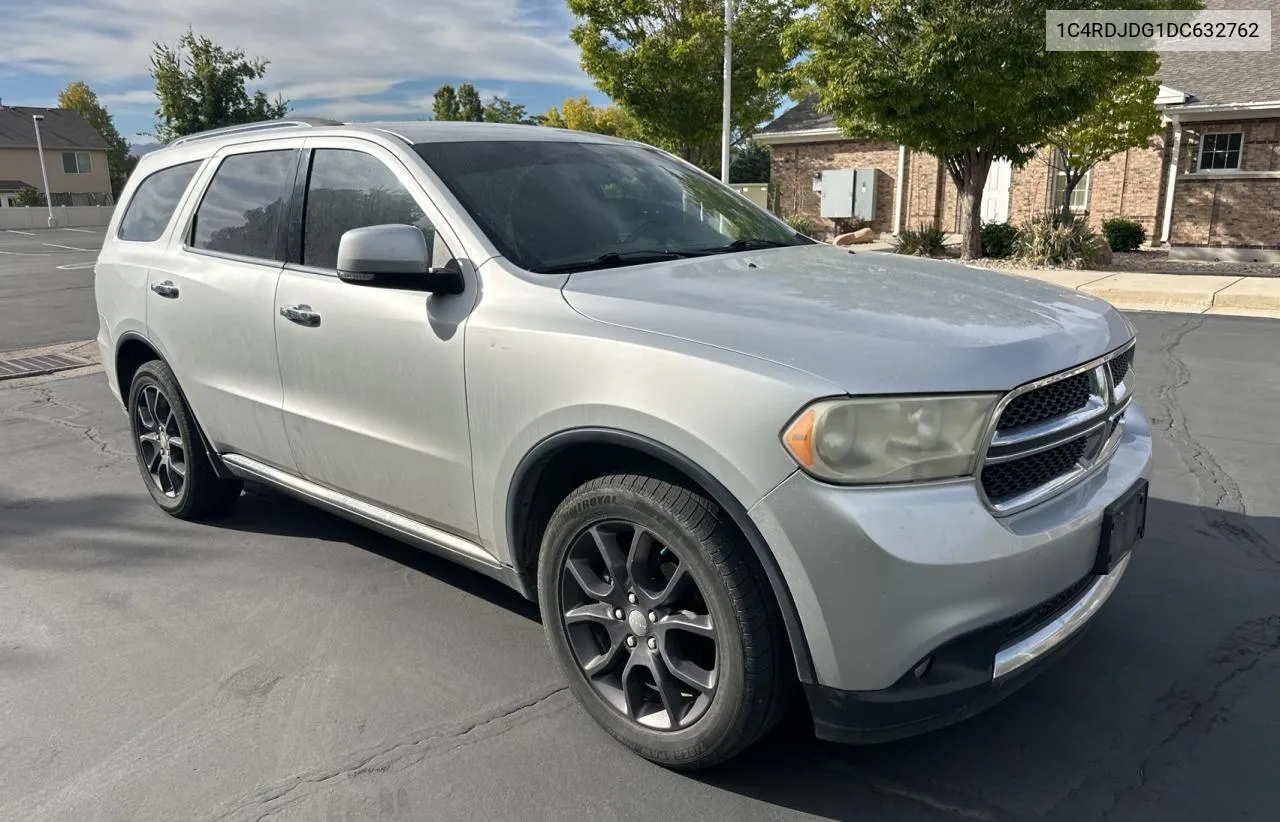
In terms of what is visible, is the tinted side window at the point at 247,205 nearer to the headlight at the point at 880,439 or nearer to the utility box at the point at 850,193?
the headlight at the point at 880,439

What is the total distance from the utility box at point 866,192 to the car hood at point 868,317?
22600 mm

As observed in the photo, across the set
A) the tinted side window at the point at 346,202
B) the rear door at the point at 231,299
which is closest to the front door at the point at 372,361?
the tinted side window at the point at 346,202

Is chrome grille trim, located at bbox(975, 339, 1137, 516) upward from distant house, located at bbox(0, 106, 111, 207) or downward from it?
downward

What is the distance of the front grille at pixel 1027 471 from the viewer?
7.41 ft

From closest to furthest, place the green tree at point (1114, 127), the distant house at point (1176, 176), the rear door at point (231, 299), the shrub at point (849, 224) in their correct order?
1. the rear door at point (231, 299)
2. the green tree at point (1114, 127)
3. the distant house at point (1176, 176)
4. the shrub at point (849, 224)

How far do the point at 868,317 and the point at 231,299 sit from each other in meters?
2.62

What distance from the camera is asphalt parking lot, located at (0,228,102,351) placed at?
429 inches

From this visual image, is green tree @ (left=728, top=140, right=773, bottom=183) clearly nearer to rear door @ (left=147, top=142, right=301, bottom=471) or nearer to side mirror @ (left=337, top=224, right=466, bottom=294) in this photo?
rear door @ (left=147, top=142, right=301, bottom=471)

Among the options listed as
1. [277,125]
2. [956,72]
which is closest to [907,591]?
[277,125]

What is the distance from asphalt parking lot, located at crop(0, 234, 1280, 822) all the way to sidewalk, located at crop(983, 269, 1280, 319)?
7430 mm

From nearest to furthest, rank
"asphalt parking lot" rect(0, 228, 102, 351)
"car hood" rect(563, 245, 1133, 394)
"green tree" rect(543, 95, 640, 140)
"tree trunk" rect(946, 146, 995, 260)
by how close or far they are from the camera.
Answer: "car hood" rect(563, 245, 1133, 394) < "asphalt parking lot" rect(0, 228, 102, 351) < "tree trunk" rect(946, 146, 995, 260) < "green tree" rect(543, 95, 640, 140)

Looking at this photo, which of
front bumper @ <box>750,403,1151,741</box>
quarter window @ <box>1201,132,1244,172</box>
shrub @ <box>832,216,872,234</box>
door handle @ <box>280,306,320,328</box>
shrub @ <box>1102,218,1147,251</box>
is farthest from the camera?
shrub @ <box>832,216,872,234</box>

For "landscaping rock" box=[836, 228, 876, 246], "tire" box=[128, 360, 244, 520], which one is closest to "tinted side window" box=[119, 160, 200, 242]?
"tire" box=[128, 360, 244, 520]

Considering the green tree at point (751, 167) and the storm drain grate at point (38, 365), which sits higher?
the green tree at point (751, 167)
